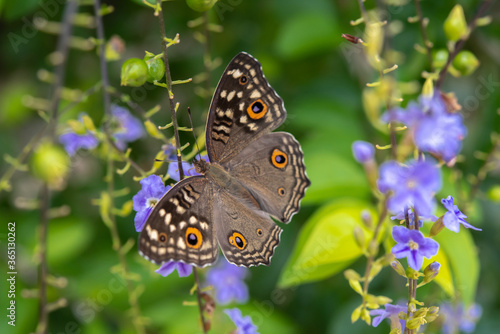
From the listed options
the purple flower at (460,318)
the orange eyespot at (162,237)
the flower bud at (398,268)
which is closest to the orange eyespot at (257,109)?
the orange eyespot at (162,237)

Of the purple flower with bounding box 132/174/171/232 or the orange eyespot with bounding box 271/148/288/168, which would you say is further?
the orange eyespot with bounding box 271/148/288/168

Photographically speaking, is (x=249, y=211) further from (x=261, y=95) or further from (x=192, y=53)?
(x=192, y=53)

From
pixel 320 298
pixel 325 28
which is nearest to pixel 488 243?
pixel 320 298

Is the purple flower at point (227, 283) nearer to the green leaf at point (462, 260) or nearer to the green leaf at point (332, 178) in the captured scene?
the green leaf at point (332, 178)

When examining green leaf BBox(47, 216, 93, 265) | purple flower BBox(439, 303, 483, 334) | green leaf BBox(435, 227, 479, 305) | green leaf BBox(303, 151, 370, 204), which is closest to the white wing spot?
green leaf BBox(303, 151, 370, 204)

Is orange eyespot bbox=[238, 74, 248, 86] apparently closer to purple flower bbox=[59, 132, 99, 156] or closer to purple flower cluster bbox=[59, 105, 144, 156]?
purple flower cluster bbox=[59, 105, 144, 156]

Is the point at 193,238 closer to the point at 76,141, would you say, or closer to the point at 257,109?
the point at 257,109

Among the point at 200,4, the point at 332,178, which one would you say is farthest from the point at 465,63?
the point at 200,4
